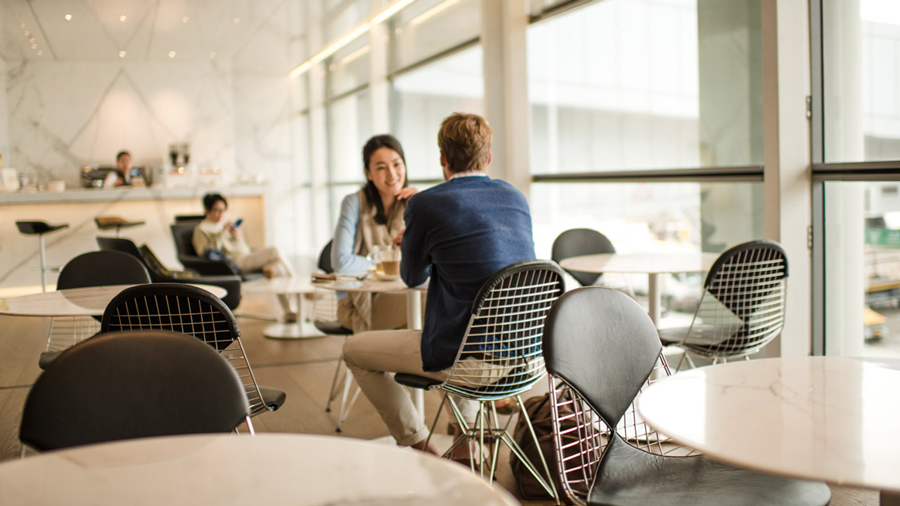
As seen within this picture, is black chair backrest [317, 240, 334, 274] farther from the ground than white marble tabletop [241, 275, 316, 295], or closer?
farther from the ground

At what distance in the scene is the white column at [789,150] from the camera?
3.59 m

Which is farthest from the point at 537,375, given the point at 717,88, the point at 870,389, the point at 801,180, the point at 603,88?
the point at 603,88

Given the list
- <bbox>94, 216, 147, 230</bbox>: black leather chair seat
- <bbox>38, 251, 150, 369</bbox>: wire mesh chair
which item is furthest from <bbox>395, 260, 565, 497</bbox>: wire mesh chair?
<bbox>94, 216, 147, 230</bbox>: black leather chair seat

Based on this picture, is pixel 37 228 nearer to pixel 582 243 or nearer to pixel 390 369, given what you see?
pixel 582 243

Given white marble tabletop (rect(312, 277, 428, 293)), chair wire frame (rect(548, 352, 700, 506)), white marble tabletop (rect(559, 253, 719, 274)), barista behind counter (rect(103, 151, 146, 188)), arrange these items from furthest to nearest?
barista behind counter (rect(103, 151, 146, 188))
white marble tabletop (rect(559, 253, 719, 274))
white marble tabletop (rect(312, 277, 428, 293))
chair wire frame (rect(548, 352, 700, 506))

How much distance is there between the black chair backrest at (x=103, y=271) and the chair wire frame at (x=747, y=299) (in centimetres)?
255

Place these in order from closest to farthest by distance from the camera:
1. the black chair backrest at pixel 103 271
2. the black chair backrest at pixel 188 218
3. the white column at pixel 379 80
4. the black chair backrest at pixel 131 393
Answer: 1. the black chair backrest at pixel 131 393
2. the black chair backrest at pixel 103 271
3. the black chair backrest at pixel 188 218
4. the white column at pixel 379 80

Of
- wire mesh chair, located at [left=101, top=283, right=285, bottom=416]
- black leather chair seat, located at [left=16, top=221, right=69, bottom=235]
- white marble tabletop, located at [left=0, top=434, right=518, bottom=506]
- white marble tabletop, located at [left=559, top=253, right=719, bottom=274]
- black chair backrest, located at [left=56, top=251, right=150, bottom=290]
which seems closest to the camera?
white marble tabletop, located at [left=0, top=434, right=518, bottom=506]

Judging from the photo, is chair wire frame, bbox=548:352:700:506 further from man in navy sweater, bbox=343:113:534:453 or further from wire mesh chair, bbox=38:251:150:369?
wire mesh chair, bbox=38:251:150:369

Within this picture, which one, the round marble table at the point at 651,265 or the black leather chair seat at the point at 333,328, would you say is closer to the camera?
the round marble table at the point at 651,265

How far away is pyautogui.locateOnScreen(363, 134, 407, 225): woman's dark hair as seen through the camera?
143 inches

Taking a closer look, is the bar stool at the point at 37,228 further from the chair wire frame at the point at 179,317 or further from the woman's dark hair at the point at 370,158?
the chair wire frame at the point at 179,317

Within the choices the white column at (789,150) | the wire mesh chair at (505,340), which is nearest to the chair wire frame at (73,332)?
the wire mesh chair at (505,340)

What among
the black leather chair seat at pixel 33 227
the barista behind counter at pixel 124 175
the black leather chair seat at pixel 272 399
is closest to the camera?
the black leather chair seat at pixel 272 399
